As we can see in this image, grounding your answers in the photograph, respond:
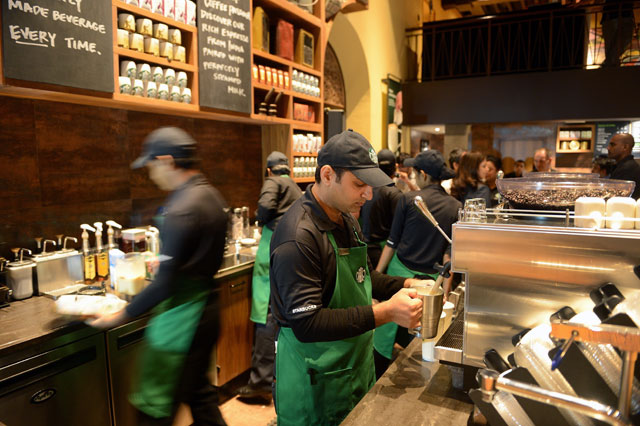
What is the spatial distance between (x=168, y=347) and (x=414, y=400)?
3.68 ft

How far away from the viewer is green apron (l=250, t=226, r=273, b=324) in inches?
128

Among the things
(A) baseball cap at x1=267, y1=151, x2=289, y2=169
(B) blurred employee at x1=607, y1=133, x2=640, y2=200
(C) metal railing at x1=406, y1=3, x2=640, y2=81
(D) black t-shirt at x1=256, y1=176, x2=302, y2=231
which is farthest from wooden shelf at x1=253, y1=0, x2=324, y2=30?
(C) metal railing at x1=406, y1=3, x2=640, y2=81

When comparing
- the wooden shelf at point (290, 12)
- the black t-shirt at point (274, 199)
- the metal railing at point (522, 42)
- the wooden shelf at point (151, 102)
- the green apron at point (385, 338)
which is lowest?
the green apron at point (385, 338)

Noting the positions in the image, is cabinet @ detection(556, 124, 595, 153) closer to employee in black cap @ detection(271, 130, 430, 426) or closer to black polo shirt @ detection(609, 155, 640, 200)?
black polo shirt @ detection(609, 155, 640, 200)

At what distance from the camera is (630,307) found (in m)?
0.85

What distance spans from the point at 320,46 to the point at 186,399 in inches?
148

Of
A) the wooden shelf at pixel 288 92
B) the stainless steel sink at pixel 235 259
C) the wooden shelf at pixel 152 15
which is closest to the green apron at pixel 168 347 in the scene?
the stainless steel sink at pixel 235 259

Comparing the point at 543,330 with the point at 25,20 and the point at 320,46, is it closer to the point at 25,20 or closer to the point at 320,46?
the point at 25,20

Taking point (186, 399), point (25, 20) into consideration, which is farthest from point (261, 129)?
point (186, 399)

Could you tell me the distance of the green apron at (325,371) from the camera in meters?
1.45

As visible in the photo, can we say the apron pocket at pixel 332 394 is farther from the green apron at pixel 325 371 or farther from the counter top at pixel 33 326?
the counter top at pixel 33 326

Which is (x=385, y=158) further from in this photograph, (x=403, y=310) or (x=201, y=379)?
(x=403, y=310)

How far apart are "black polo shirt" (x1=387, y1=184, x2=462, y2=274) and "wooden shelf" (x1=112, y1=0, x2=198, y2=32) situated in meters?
1.91

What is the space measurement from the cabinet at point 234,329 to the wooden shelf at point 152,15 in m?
1.74
